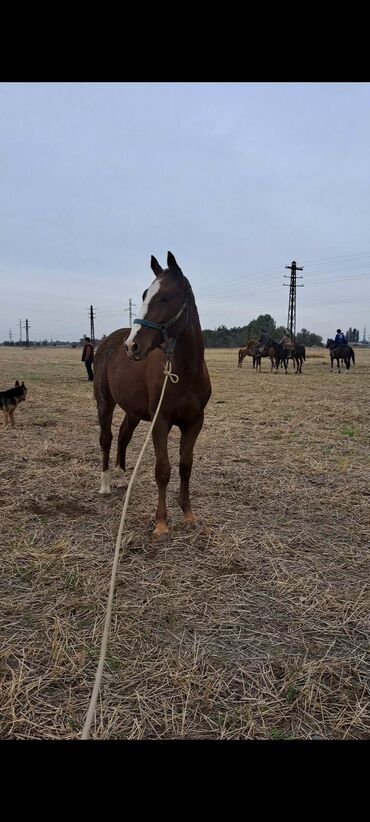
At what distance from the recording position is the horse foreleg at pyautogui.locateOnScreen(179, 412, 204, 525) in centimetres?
407

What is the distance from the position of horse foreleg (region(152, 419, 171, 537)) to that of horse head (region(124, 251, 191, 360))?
696mm

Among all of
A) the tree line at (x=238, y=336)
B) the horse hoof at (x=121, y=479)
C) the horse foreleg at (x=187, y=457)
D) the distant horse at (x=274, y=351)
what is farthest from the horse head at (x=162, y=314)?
the tree line at (x=238, y=336)

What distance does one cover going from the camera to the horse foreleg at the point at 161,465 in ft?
12.6

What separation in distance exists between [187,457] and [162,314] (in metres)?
1.43

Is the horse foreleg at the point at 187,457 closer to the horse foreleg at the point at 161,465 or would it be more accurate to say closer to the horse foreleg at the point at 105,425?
the horse foreleg at the point at 161,465

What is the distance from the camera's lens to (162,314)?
3498mm

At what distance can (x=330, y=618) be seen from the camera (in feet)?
8.99

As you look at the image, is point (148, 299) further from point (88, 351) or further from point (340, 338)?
point (340, 338)

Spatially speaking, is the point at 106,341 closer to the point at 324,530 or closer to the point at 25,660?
the point at 324,530

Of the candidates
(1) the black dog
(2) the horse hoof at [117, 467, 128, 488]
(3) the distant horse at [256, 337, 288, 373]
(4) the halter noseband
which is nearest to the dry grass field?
(2) the horse hoof at [117, 467, 128, 488]

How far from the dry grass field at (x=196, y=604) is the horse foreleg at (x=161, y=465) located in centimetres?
13

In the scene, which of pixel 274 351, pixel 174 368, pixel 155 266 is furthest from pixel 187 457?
pixel 274 351

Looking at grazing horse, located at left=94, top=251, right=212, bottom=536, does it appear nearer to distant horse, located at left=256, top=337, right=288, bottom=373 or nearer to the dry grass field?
the dry grass field
